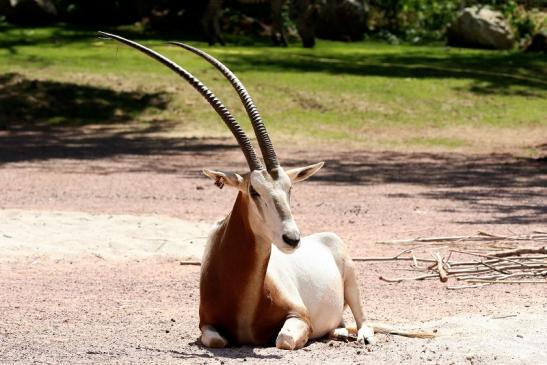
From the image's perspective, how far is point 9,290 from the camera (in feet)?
29.5

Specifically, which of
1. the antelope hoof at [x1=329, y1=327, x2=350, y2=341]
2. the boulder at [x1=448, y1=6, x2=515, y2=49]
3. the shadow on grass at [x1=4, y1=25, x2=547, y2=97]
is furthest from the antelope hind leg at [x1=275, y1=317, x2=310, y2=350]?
the boulder at [x1=448, y1=6, x2=515, y2=49]

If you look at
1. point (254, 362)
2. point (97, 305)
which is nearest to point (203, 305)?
point (254, 362)

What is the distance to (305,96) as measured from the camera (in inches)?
1006

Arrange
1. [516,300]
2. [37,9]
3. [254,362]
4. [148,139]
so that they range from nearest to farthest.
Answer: [254,362]
[516,300]
[148,139]
[37,9]

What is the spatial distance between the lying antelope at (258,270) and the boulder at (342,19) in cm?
2905

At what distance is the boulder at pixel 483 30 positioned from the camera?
3422 cm

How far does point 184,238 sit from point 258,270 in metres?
4.70

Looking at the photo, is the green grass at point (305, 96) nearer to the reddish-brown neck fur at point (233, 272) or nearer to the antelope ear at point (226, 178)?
the reddish-brown neck fur at point (233, 272)

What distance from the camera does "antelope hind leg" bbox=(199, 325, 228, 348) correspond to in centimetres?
666

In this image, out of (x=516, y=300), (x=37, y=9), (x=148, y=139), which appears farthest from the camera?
(x=37, y=9)

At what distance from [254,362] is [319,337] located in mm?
1024

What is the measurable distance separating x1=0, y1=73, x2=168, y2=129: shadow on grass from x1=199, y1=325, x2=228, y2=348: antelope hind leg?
1776 cm

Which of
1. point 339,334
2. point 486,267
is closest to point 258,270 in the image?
point 339,334

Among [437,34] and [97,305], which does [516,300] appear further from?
[437,34]
